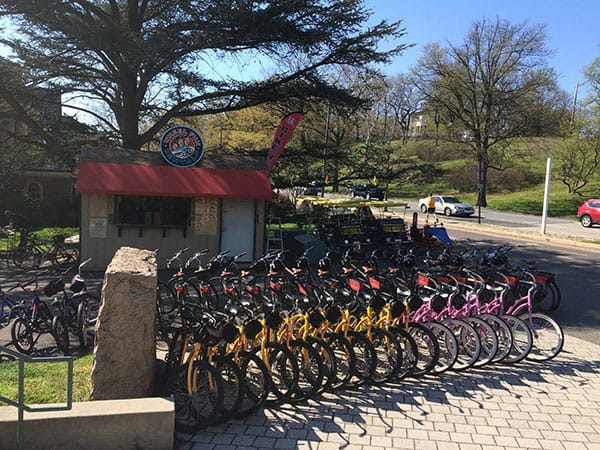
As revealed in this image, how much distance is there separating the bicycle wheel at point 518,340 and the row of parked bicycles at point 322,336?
0.04ft

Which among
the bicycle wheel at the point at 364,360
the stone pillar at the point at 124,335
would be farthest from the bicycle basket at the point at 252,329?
the bicycle wheel at the point at 364,360

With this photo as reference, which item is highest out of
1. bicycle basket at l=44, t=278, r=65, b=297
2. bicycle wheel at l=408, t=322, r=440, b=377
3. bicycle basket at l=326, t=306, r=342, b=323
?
bicycle basket at l=326, t=306, r=342, b=323

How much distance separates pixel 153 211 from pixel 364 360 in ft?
27.6

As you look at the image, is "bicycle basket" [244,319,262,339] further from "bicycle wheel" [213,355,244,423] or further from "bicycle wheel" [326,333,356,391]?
"bicycle wheel" [326,333,356,391]

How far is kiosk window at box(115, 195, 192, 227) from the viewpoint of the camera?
12.3 metres

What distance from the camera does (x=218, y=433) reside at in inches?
175

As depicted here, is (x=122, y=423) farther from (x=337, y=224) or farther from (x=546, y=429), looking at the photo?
(x=337, y=224)

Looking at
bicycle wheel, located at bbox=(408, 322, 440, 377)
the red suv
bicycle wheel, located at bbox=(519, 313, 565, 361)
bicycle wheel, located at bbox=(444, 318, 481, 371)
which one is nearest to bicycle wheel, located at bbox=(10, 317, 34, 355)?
bicycle wheel, located at bbox=(408, 322, 440, 377)

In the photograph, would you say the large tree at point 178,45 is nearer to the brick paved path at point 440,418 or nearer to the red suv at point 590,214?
the brick paved path at point 440,418

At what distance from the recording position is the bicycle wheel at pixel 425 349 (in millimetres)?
5783

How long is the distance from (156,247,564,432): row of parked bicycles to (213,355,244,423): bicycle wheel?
1cm

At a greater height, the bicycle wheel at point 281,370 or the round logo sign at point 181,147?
the round logo sign at point 181,147

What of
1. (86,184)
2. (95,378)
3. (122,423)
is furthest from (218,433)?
(86,184)

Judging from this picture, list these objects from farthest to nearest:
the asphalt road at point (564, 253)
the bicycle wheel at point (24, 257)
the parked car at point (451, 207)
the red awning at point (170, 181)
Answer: the parked car at point (451, 207)
the bicycle wheel at point (24, 257)
the red awning at point (170, 181)
the asphalt road at point (564, 253)
